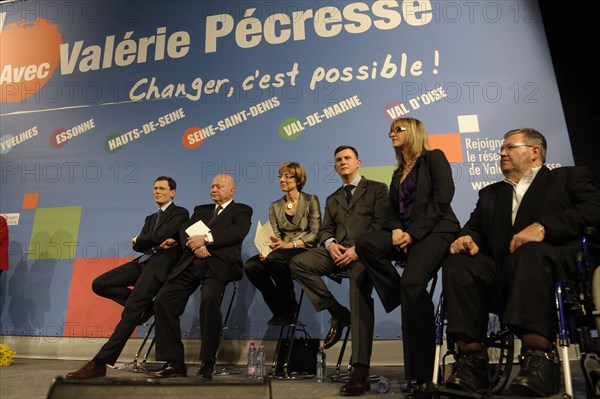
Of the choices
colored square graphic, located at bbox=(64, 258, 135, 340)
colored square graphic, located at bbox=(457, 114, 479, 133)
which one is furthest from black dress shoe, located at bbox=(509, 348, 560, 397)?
colored square graphic, located at bbox=(64, 258, 135, 340)

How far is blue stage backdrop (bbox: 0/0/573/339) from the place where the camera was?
4887 mm

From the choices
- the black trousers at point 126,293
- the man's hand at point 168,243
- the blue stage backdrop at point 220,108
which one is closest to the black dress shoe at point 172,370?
the black trousers at point 126,293

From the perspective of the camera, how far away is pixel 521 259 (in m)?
2.33

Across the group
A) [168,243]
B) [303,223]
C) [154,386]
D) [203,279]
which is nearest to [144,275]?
[168,243]

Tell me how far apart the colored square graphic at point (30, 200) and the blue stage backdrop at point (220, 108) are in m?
0.02

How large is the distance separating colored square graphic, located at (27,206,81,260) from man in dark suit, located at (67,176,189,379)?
3.67 feet

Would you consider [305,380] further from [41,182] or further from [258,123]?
[41,182]

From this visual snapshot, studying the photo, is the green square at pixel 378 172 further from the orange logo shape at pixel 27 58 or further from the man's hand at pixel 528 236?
the orange logo shape at pixel 27 58

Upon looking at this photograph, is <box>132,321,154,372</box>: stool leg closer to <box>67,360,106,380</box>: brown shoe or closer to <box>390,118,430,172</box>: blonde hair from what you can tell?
<box>67,360,106,380</box>: brown shoe

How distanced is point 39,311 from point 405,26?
4267mm

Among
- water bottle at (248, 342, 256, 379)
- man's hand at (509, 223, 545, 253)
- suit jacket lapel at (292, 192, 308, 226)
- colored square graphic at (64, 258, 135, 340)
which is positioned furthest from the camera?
colored square graphic at (64, 258, 135, 340)

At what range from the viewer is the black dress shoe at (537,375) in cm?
208

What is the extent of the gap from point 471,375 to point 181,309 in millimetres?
2377

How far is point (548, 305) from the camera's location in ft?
7.36
